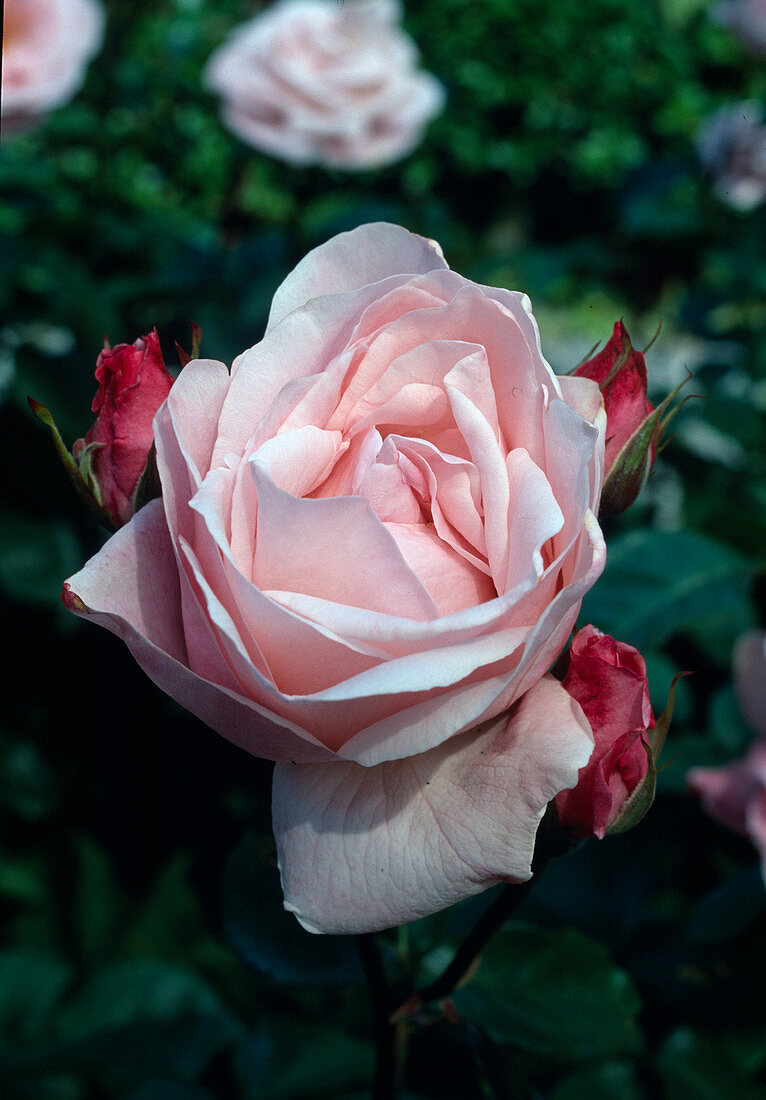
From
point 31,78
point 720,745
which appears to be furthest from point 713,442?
point 31,78

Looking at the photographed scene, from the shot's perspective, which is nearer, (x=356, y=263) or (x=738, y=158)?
(x=356, y=263)

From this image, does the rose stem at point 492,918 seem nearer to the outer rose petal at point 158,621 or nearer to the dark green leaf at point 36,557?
the outer rose petal at point 158,621

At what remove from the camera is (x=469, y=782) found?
0.40m

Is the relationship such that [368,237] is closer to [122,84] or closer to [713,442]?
[122,84]

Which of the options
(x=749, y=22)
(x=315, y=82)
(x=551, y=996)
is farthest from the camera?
(x=749, y=22)

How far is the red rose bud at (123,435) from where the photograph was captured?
1.47ft

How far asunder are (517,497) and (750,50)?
1.88 m

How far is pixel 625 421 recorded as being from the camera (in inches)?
18.6

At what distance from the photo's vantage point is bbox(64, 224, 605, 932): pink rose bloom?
0.37 m

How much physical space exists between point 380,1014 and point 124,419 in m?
0.35

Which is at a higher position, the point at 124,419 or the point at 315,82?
the point at 124,419

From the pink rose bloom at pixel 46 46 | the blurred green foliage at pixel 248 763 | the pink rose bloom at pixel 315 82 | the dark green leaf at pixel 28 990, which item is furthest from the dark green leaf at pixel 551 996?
the pink rose bloom at pixel 315 82

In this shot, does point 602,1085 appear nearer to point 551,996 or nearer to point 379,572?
point 551,996

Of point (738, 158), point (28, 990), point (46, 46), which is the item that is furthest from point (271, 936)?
point (738, 158)
